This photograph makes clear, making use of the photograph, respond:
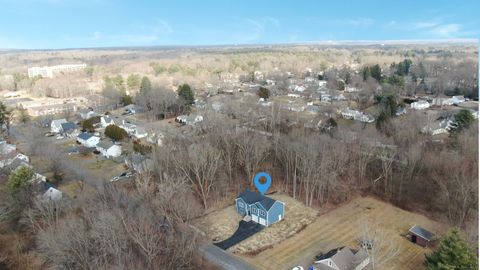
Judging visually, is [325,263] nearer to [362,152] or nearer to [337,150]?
[337,150]

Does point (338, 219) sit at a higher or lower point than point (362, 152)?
lower

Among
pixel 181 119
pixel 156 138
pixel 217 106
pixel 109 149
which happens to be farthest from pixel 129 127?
pixel 217 106

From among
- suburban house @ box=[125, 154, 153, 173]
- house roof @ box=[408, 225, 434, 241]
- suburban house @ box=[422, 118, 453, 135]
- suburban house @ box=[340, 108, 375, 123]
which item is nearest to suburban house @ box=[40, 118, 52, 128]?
suburban house @ box=[125, 154, 153, 173]

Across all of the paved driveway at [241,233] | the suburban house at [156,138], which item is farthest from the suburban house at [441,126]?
the suburban house at [156,138]

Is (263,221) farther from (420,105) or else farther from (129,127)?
(420,105)

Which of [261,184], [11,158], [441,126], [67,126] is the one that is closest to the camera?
[261,184]

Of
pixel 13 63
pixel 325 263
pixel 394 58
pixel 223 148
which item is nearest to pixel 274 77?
pixel 394 58
